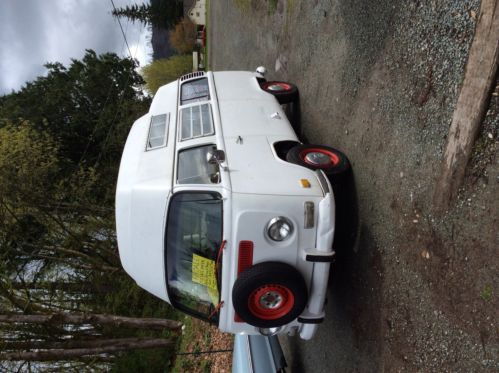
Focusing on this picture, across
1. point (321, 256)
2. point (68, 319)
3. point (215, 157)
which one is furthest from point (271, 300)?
point (68, 319)

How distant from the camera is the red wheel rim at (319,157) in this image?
4410 millimetres

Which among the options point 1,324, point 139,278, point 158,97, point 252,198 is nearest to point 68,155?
point 1,324

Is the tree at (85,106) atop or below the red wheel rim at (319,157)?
below

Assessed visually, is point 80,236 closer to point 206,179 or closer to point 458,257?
point 206,179

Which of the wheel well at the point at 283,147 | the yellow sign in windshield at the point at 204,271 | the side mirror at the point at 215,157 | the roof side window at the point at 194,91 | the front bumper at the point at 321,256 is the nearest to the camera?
the front bumper at the point at 321,256

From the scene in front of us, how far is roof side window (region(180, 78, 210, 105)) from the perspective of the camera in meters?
5.78

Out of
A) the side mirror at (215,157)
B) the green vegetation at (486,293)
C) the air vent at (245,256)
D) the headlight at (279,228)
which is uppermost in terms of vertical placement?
Result: the side mirror at (215,157)

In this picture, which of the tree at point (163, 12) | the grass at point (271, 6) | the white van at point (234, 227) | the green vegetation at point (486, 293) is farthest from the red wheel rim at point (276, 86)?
the tree at point (163, 12)

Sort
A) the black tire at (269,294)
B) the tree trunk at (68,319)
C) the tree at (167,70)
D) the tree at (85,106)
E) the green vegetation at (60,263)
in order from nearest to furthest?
1. the black tire at (269,294)
2. the tree trunk at (68,319)
3. the green vegetation at (60,263)
4. the tree at (85,106)
5. the tree at (167,70)

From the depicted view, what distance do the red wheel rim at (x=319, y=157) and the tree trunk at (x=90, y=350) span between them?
5.86 m

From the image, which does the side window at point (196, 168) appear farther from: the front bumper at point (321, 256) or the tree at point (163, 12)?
the tree at point (163, 12)

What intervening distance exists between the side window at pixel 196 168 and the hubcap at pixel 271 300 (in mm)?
1206

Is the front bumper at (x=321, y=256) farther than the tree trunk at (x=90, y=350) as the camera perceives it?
No

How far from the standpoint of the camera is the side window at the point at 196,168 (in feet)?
13.1
